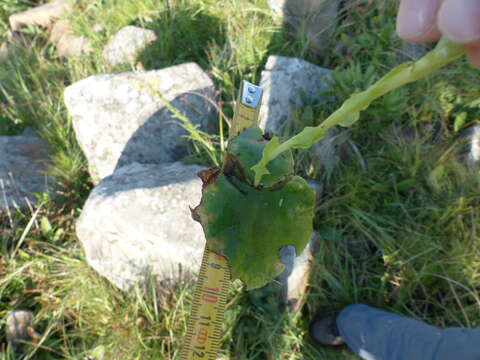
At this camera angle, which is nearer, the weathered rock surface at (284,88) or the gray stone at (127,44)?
the weathered rock surface at (284,88)

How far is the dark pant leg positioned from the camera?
47.9 inches

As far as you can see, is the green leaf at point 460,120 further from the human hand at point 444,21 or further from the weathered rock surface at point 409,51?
the human hand at point 444,21

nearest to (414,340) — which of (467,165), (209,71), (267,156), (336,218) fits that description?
(336,218)

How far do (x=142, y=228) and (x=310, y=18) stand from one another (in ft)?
5.33

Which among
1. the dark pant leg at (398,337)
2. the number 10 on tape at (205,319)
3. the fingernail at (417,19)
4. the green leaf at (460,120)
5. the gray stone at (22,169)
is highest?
the fingernail at (417,19)

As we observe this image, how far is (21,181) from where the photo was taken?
1960mm

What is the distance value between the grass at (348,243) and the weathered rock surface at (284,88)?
0.33 ft

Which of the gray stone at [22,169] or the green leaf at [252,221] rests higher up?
the green leaf at [252,221]

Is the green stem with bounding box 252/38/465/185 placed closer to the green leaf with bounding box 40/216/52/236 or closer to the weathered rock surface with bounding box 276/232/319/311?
the weathered rock surface with bounding box 276/232/319/311

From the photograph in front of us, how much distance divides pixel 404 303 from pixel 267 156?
136cm

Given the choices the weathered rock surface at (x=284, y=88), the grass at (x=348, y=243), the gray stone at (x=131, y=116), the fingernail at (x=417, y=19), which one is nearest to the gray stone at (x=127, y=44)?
the gray stone at (x=131, y=116)

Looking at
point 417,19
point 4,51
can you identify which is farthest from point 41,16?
point 417,19

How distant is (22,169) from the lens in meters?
2.03

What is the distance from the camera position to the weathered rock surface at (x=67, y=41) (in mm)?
2684
